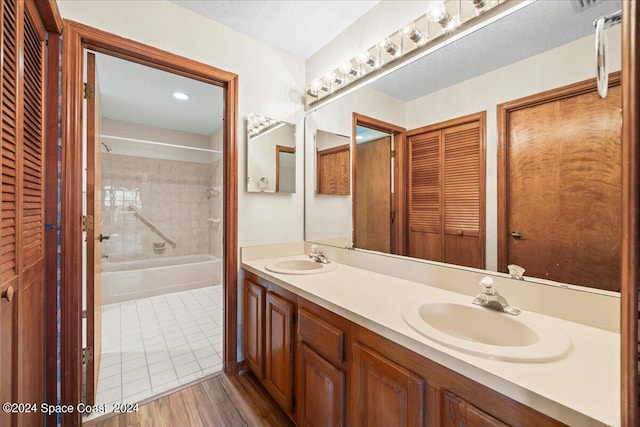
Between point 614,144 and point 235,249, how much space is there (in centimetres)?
192

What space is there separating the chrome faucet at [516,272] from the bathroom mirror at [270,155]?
1522mm

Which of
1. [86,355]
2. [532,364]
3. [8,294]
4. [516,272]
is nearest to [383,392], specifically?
[532,364]

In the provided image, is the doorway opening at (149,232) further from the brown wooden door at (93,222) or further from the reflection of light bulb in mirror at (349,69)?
the reflection of light bulb in mirror at (349,69)

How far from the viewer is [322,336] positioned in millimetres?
1148

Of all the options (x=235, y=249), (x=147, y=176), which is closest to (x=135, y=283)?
(x=147, y=176)

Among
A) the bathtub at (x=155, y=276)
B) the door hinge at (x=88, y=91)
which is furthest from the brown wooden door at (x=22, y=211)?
the bathtub at (x=155, y=276)

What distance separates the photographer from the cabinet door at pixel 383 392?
2.62 feet

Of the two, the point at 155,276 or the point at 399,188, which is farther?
the point at 155,276

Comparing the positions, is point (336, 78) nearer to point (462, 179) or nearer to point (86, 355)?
point (462, 179)

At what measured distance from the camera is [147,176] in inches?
155

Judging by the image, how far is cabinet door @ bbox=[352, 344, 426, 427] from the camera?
799mm

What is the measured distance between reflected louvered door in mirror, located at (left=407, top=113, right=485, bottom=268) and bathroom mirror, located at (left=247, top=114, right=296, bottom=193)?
1.01 meters

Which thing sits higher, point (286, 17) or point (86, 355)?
point (286, 17)

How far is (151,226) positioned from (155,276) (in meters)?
0.87
